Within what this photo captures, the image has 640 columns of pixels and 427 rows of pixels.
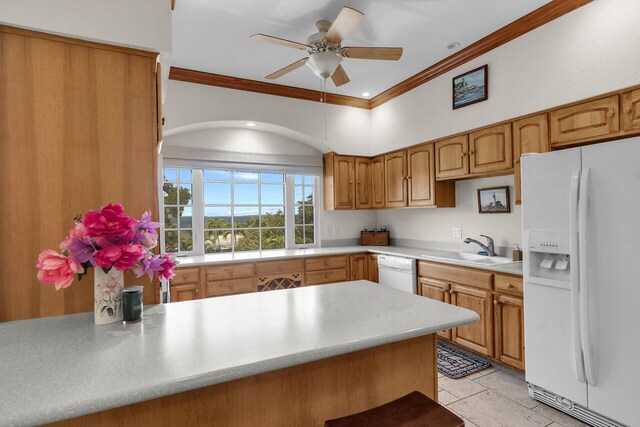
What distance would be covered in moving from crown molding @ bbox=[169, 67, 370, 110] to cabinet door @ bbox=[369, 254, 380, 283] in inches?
81.0

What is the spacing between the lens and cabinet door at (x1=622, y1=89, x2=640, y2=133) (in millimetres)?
2143

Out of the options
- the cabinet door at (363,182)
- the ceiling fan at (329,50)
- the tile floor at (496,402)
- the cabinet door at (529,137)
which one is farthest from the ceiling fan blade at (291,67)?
the tile floor at (496,402)

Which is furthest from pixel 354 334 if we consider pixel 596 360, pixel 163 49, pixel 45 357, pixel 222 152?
pixel 222 152

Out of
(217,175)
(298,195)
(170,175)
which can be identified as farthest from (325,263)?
(170,175)

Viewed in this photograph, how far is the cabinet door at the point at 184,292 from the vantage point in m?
3.27

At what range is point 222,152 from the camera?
13.2 feet

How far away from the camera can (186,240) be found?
13.0 ft

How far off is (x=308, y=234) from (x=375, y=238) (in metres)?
0.92

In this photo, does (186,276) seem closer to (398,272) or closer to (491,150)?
(398,272)

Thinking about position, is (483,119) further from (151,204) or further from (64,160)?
(64,160)

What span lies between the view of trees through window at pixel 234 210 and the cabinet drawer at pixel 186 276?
0.67 metres

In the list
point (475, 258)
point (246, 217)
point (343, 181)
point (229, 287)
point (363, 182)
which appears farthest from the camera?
point (363, 182)

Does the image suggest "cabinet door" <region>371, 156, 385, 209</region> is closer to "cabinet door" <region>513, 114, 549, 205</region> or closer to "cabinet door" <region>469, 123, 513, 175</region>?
"cabinet door" <region>469, 123, 513, 175</region>

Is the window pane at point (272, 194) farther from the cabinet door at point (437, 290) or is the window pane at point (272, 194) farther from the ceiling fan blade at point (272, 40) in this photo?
the ceiling fan blade at point (272, 40)
